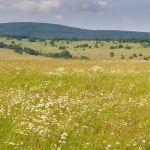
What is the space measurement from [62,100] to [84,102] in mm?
793

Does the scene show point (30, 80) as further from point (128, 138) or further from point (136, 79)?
point (128, 138)

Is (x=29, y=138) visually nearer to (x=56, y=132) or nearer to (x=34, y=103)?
(x=56, y=132)

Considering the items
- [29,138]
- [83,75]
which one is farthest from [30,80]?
[29,138]

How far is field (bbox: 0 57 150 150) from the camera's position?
10125 millimetres

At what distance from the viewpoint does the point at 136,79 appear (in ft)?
67.8

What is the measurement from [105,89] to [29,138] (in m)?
8.23

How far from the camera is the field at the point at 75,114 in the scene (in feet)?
33.2

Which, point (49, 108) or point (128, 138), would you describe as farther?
point (49, 108)

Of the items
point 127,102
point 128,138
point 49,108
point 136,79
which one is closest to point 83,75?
point 136,79

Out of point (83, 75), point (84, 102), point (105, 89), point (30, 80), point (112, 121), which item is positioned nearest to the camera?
point (112, 121)

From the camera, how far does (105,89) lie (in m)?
18.0

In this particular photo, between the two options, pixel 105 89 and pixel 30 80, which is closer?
pixel 105 89

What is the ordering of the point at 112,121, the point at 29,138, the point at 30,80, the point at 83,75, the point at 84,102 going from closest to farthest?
1. the point at 29,138
2. the point at 112,121
3. the point at 84,102
4. the point at 30,80
5. the point at 83,75

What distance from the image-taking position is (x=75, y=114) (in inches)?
498
